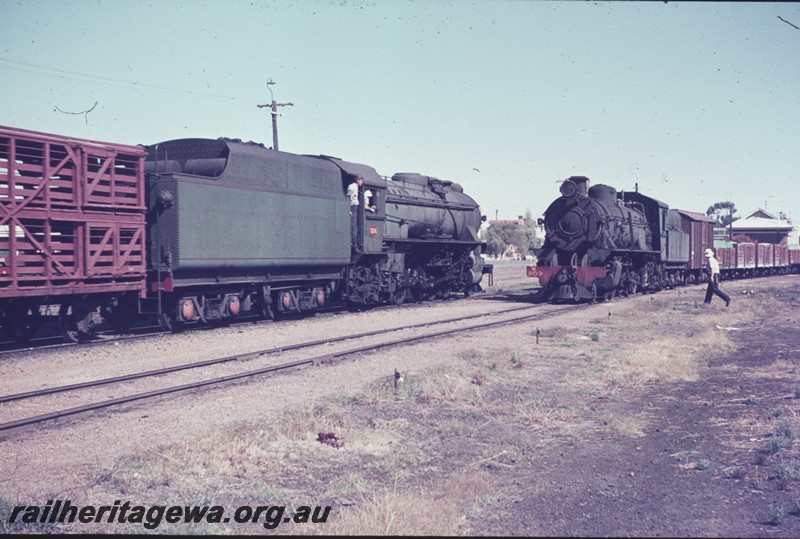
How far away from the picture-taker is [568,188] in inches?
959

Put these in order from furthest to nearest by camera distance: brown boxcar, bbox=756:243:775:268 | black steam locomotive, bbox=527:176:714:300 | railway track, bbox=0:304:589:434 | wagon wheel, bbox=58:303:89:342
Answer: brown boxcar, bbox=756:243:775:268 < black steam locomotive, bbox=527:176:714:300 < wagon wheel, bbox=58:303:89:342 < railway track, bbox=0:304:589:434

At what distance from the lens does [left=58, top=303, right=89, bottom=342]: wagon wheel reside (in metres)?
12.9

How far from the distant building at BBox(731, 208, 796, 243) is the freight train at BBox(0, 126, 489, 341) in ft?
262

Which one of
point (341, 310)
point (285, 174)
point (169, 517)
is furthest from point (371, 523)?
point (341, 310)

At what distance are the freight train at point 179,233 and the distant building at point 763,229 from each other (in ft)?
262

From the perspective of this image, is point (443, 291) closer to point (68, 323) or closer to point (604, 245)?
point (604, 245)

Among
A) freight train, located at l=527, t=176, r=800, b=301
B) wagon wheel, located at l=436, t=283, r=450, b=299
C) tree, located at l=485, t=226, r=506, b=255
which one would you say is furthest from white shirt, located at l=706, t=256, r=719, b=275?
tree, located at l=485, t=226, r=506, b=255

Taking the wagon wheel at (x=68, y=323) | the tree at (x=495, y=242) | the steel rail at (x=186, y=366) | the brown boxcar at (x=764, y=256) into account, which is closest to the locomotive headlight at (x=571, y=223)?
the steel rail at (x=186, y=366)

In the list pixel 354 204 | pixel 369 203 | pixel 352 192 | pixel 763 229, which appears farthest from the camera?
pixel 763 229

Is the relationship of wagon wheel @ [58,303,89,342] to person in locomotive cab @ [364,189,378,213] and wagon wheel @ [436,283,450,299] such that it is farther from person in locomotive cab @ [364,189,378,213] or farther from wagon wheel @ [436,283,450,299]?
wagon wheel @ [436,283,450,299]

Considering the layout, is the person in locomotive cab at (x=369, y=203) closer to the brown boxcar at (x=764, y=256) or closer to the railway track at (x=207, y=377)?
the railway track at (x=207, y=377)

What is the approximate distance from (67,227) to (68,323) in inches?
75.6

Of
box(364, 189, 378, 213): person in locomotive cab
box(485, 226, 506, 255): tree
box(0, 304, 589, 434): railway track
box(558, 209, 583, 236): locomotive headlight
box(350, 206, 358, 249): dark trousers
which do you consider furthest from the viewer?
box(485, 226, 506, 255): tree

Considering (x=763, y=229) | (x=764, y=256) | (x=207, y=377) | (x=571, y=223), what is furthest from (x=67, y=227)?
(x=763, y=229)
